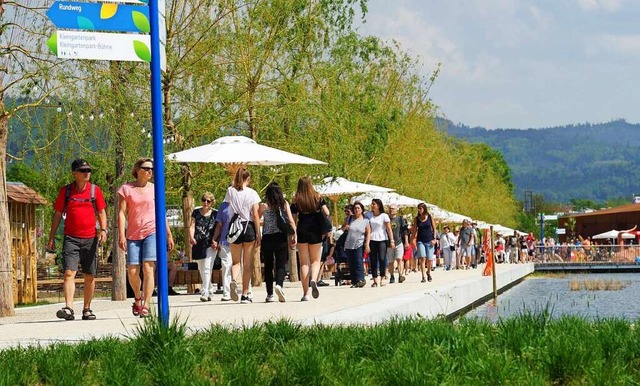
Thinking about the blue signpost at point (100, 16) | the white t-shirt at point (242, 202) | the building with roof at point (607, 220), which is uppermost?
the building with roof at point (607, 220)

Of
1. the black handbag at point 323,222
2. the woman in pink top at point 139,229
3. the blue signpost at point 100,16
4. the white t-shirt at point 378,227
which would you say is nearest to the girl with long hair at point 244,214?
the black handbag at point 323,222

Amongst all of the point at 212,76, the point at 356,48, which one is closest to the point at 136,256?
the point at 212,76

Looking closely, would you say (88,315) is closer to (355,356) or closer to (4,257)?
(4,257)

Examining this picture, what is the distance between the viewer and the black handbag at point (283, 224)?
58.9ft

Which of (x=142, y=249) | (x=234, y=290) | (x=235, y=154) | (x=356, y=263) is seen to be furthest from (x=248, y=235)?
(x=356, y=263)

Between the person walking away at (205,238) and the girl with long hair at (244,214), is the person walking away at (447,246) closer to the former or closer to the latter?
the person walking away at (205,238)

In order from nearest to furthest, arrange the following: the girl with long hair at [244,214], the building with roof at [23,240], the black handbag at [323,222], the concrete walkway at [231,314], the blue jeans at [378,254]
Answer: the concrete walkway at [231,314]
the girl with long hair at [244,214]
the black handbag at [323,222]
the building with roof at [23,240]
the blue jeans at [378,254]

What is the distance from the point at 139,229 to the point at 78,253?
771 mm

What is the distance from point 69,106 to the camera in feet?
59.7

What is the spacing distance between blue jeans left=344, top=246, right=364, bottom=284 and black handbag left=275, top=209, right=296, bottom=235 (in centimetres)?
708

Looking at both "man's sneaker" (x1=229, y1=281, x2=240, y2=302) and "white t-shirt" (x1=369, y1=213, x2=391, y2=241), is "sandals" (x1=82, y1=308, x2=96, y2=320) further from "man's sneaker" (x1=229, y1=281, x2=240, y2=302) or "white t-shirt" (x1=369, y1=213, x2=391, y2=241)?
"white t-shirt" (x1=369, y1=213, x2=391, y2=241)

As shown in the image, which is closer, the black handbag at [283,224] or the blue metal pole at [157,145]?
the blue metal pole at [157,145]

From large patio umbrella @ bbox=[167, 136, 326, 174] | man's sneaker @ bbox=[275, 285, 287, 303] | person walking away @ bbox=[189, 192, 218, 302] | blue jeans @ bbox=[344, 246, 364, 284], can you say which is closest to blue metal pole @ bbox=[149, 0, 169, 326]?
man's sneaker @ bbox=[275, 285, 287, 303]

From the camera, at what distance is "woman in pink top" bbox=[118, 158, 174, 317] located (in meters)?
14.6
